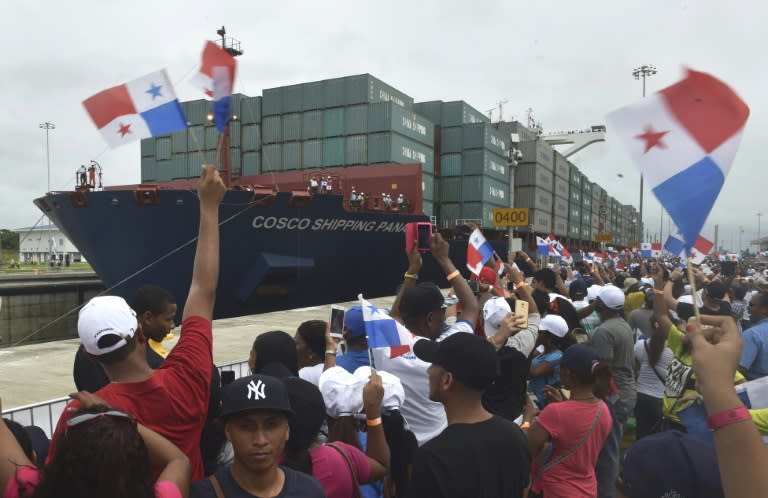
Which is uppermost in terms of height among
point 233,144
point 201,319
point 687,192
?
point 233,144

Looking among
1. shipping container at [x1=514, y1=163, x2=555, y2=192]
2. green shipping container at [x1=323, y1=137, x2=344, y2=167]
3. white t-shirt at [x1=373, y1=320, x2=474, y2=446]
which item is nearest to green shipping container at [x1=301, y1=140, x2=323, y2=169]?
green shipping container at [x1=323, y1=137, x2=344, y2=167]

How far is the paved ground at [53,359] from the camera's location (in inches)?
237

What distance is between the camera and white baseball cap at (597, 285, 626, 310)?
4.62 m

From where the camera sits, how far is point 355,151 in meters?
25.8

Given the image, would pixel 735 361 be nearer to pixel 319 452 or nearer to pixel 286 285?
pixel 319 452

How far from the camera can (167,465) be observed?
166cm

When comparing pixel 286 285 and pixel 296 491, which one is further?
pixel 286 285

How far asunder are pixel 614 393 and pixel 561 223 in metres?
42.9

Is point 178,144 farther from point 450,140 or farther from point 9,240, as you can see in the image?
point 9,240

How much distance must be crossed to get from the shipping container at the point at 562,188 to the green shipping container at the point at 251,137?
26.1 m

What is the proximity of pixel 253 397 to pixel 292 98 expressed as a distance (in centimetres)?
2778

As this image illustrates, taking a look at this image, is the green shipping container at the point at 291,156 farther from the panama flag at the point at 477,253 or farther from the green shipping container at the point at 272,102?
the panama flag at the point at 477,253

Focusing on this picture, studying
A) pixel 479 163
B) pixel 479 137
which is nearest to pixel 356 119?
pixel 479 163

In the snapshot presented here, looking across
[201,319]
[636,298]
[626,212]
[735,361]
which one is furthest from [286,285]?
[626,212]
